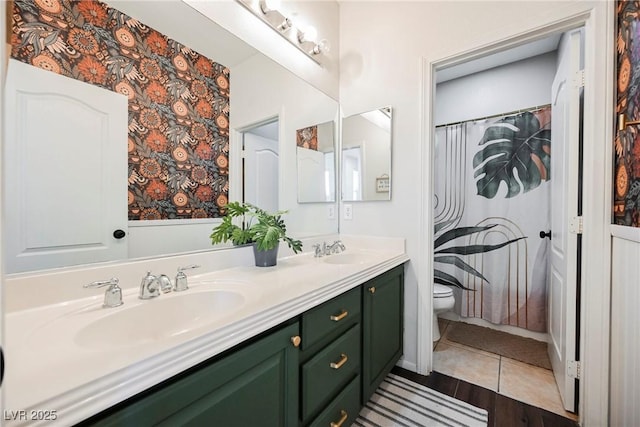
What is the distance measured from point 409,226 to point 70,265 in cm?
171

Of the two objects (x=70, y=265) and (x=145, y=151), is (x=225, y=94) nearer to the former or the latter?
(x=145, y=151)

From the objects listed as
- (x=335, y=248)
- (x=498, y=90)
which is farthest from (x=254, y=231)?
(x=498, y=90)

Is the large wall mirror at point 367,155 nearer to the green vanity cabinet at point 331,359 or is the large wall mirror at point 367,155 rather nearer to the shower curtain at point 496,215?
the green vanity cabinet at point 331,359

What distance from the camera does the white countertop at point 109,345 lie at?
458 mm

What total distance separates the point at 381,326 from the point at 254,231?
884 mm

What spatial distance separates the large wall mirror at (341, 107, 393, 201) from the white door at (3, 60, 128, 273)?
1.48m

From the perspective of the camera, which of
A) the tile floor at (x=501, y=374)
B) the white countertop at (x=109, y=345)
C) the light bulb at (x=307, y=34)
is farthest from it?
the light bulb at (x=307, y=34)

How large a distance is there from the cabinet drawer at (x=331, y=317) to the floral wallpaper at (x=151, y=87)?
0.70m

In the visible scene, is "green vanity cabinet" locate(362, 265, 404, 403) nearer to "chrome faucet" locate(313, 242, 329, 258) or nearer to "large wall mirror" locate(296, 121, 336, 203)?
"chrome faucet" locate(313, 242, 329, 258)

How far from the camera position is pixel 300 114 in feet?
6.19

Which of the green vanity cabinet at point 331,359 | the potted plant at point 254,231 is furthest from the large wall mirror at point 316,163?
the green vanity cabinet at point 331,359

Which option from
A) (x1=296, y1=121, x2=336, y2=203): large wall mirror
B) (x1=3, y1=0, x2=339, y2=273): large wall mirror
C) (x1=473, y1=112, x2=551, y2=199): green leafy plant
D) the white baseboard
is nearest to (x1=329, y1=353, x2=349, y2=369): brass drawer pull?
(x1=3, y1=0, x2=339, y2=273): large wall mirror

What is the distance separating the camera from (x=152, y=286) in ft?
3.12

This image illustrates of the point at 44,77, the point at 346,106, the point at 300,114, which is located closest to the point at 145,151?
the point at 44,77
